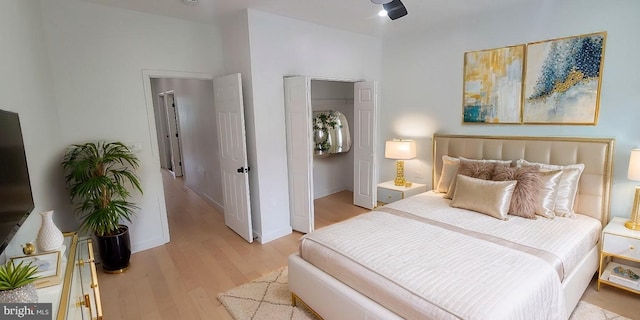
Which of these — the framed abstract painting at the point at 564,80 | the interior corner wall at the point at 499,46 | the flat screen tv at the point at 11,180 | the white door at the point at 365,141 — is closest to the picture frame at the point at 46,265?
the flat screen tv at the point at 11,180

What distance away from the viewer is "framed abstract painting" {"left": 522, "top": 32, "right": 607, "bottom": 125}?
2664 mm

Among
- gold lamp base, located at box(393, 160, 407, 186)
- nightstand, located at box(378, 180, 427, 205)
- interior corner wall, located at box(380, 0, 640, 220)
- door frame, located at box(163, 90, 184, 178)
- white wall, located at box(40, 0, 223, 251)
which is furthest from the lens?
door frame, located at box(163, 90, 184, 178)

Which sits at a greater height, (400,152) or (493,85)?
(493,85)

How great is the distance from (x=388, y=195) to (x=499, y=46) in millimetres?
2131

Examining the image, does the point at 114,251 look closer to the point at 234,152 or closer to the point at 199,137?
the point at 234,152

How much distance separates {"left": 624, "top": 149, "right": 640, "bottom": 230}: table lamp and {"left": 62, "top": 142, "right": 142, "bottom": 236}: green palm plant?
170 inches

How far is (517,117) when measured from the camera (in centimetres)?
316

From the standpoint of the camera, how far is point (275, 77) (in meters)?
3.38

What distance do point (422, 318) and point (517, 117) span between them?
2.64 m

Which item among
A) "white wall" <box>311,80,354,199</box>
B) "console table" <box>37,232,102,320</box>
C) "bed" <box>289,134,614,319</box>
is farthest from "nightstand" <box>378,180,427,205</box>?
"console table" <box>37,232,102,320</box>

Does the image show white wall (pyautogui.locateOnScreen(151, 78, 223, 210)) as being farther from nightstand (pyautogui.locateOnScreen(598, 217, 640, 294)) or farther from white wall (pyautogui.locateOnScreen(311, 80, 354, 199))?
nightstand (pyautogui.locateOnScreen(598, 217, 640, 294))

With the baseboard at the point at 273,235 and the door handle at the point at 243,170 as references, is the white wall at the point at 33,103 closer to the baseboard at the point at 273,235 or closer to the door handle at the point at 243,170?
the door handle at the point at 243,170

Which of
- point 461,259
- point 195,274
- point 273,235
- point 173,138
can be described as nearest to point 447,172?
point 461,259

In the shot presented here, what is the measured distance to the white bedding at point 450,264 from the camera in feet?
4.94
